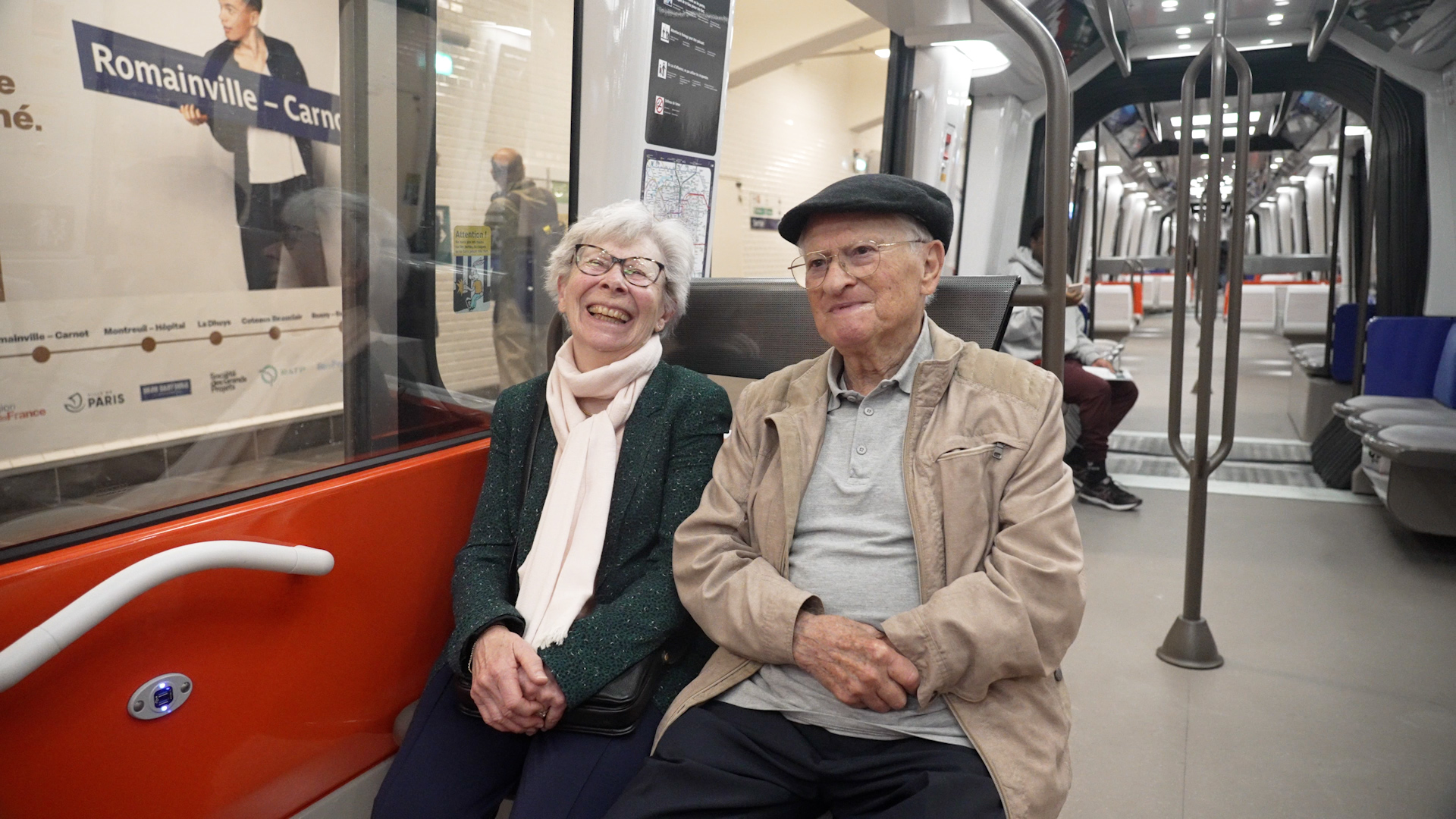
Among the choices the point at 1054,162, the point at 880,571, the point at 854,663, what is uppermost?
the point at 1054,162

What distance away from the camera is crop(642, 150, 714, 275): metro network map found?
266 centimetres

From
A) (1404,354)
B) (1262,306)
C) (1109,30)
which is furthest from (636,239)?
(1262,306)

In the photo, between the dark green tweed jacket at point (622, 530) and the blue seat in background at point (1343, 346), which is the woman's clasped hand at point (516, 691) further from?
the blue seat in background at point (1343, 346)

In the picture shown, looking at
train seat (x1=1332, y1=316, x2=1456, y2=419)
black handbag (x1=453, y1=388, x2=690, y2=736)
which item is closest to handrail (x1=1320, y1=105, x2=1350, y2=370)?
train seat (x1=1332, y1=316, x2=1456, y2=419)

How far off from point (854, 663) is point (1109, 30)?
16.1 ft

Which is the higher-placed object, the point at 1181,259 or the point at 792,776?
the point at 1181,259

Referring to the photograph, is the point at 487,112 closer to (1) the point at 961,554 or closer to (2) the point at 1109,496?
(1) the point at 961,554

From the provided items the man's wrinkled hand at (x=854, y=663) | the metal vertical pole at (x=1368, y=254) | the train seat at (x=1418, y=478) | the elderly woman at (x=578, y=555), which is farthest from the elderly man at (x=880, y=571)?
the metal vertical pole at (x=1368, y=254)

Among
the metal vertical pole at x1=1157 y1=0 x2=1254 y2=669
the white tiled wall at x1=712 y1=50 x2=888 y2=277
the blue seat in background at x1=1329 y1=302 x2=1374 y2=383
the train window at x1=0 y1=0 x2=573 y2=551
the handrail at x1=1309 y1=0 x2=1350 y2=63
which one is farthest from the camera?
the white tiled wall at x1=712 y1=50 x2=888 y2=277

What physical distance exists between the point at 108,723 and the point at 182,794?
0.20 m

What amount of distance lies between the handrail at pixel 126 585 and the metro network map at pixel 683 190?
1.47 metres

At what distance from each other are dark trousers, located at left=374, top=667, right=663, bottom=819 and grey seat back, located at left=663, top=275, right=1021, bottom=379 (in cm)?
83

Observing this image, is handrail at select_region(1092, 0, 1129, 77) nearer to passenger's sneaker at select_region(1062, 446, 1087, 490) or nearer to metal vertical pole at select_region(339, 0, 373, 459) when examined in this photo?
passenger's sneaker at select_region(1062, 446, 1087, 490)

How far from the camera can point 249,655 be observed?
151cm
